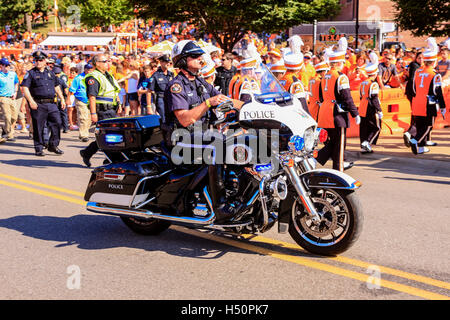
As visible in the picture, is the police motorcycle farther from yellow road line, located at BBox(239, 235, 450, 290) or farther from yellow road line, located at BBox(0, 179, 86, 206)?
yellow road line, located at BBox(0, 179, 86, 206)

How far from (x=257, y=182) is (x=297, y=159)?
0.38 metres

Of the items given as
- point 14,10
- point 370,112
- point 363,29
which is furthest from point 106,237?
point 14,10

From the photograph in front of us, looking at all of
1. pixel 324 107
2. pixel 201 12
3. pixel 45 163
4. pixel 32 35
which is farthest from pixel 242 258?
pixel 32 35

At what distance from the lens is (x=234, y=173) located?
205 inches

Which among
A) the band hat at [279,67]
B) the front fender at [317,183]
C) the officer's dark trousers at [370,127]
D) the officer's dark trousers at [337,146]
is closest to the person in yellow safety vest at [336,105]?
the officer's dark trousers at [337,146]

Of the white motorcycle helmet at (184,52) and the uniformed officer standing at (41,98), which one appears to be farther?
the uniformed officer standing at (41,98)

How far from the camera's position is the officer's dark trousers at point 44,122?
1192 cm

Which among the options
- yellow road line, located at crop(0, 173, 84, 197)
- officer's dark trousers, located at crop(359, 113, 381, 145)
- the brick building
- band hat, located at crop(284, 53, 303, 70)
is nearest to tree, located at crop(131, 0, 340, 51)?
the brick building

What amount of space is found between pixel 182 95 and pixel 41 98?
7201 millimetres

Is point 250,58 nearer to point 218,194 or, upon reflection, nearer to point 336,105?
point 336,105

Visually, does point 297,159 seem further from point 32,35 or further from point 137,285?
point 32,35

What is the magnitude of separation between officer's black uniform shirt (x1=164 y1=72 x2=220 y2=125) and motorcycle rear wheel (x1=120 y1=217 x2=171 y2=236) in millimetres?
1052

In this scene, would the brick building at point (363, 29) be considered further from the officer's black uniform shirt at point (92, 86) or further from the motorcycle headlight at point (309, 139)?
the motorcycle headlight at point (309, 139)
